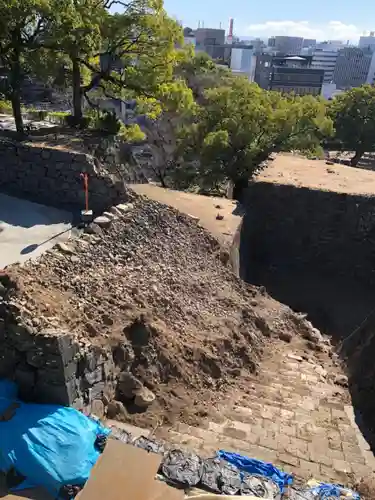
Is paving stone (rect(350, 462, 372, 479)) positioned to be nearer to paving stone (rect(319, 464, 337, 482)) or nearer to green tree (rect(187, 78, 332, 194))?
paving stone (rect(319, 464, 337, 482))

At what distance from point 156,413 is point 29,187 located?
5610 millimetres

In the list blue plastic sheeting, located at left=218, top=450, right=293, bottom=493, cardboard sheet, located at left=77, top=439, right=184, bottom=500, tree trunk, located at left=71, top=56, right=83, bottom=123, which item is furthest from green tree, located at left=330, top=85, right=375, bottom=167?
cardboard sheet, located at left=77, top=439, right=184, bottom=500

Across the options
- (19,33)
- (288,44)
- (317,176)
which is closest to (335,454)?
(19,33)

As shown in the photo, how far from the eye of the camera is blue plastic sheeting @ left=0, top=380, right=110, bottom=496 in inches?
201

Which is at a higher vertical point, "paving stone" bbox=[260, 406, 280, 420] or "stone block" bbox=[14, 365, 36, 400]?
"stone block" bbox=[14, 365, 36, 400]

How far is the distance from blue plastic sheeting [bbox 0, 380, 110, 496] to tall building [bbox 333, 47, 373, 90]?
98.8 metres

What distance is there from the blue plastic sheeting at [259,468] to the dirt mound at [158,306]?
1.38 meters

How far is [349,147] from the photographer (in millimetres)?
29453

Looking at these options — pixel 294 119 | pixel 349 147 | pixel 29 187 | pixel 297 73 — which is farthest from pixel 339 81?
pixel 29 187

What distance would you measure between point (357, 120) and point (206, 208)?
62.5 ft

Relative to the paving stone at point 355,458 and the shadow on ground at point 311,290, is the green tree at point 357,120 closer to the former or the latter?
the shadow on ground at point 311,290

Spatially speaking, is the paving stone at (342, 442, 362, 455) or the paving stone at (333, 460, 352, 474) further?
the paving stone at (342, 442, 362, 455)

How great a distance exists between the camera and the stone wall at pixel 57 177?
9.33m

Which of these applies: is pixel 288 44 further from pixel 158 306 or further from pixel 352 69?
pixel 158 306
